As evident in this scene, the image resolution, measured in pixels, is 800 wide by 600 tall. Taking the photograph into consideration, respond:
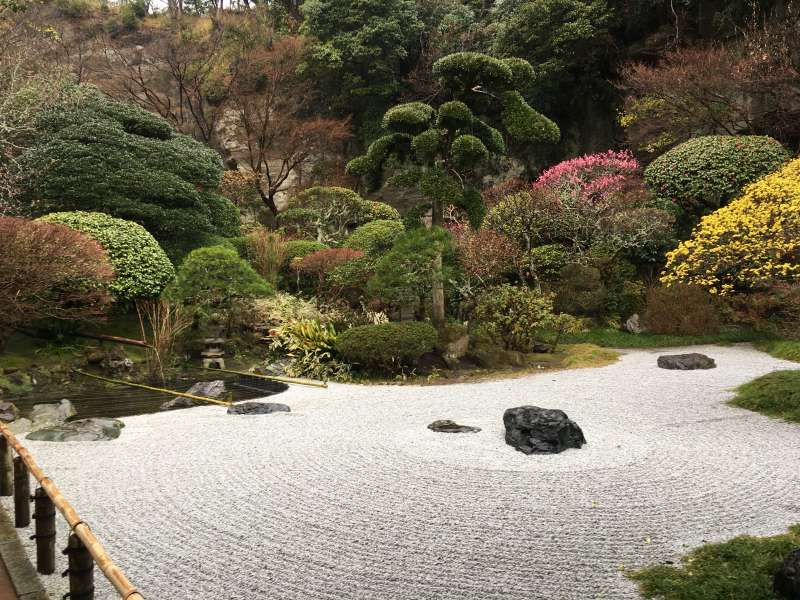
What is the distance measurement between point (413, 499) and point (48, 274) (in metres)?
6.66

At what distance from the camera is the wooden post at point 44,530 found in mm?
2828

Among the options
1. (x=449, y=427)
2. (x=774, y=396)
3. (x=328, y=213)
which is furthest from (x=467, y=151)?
(x=328, y=213)

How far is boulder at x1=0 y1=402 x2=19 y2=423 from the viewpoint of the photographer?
6.42 meters

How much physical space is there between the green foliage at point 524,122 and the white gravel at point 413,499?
436cm

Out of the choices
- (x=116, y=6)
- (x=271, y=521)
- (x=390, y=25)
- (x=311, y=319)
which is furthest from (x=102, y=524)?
(x=116, y=6)

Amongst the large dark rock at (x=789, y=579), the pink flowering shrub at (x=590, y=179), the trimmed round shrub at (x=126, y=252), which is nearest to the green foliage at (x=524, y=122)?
the pink flowering shrub at (x=590, y=179)

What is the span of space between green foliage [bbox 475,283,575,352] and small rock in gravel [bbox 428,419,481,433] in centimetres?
429

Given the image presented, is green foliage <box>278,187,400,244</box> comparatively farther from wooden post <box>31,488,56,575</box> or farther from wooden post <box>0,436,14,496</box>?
wooden post <box>31,488,56,575</box>

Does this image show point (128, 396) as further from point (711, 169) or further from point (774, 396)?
point (711, 169)

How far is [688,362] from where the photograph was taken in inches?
344

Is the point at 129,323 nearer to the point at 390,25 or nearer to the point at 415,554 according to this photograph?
the point at 415,554

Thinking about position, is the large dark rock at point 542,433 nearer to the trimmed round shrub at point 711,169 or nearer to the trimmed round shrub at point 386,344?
the trimmed round shrub at point 386,344

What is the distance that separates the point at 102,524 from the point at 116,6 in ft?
101

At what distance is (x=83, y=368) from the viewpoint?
29.7 ft
